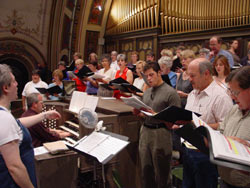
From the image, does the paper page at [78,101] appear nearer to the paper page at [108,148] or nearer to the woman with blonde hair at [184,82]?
the woman with blonde hair at [184,82]

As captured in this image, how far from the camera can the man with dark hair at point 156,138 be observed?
3137 millimetres

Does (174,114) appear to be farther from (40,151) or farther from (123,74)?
(123,74)

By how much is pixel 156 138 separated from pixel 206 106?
2.41 feet

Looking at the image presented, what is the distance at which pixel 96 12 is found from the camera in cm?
1077

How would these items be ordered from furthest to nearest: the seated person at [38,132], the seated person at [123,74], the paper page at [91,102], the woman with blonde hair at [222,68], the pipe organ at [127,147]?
the seated person at [123,74]
the woman with blonde hair at [222,68]
the paper page at [91,102]
the seated person at [38,132]
the pipe organ at [127,147]

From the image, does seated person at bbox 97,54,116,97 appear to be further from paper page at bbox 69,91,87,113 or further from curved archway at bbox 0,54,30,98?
curved archway at bbox 0,54,30,98

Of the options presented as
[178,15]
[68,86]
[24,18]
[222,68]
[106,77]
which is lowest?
[68,86]

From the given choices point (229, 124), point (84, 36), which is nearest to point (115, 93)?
point (229, 124)

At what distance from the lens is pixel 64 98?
5.16 meters

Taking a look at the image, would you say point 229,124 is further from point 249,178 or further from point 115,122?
point 115,122

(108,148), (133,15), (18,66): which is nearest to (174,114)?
(108,148)

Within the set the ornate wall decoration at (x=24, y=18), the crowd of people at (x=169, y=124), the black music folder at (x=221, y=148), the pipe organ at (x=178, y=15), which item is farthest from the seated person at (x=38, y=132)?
the ornate wall decoration at (x=24, y=18)

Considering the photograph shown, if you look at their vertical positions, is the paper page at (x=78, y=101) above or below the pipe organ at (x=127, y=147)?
above

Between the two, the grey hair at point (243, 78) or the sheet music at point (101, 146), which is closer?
the grey hair at point (243, 78)
